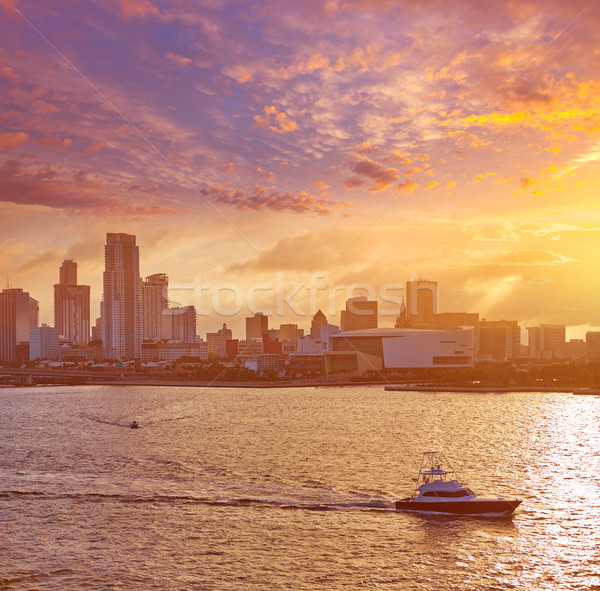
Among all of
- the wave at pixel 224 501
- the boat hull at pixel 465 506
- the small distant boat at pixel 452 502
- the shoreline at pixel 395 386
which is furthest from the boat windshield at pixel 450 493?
the shoreline at pixel 395 386

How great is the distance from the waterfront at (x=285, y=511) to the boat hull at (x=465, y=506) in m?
0.91

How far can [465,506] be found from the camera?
39.7 metres

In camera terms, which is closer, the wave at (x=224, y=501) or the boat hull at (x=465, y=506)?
the boat hull at (x=465, y=506)

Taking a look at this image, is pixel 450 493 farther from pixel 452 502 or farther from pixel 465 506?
pixel 465 506

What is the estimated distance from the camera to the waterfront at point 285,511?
3072 centimetres

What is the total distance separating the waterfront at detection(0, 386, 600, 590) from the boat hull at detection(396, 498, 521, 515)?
3.00ft

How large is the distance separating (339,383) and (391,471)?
466 feet

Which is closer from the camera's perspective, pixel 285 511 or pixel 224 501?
pixel 285 511

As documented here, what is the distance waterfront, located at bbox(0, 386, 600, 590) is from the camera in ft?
101

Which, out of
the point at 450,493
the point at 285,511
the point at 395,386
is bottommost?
the point at 395,386

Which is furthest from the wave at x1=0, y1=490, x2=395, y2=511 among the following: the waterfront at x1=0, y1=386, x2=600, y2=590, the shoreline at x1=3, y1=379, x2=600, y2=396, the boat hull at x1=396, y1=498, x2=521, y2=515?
the shoreline at x1=3, y1=379, x2=600, y2=396

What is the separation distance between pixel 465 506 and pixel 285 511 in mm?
11241

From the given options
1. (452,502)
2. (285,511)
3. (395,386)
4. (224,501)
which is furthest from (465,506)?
(395,386)

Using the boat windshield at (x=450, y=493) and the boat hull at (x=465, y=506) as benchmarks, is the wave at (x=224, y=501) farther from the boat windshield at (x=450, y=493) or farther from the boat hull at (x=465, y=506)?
the boat windshield at (x=450, y=493)
